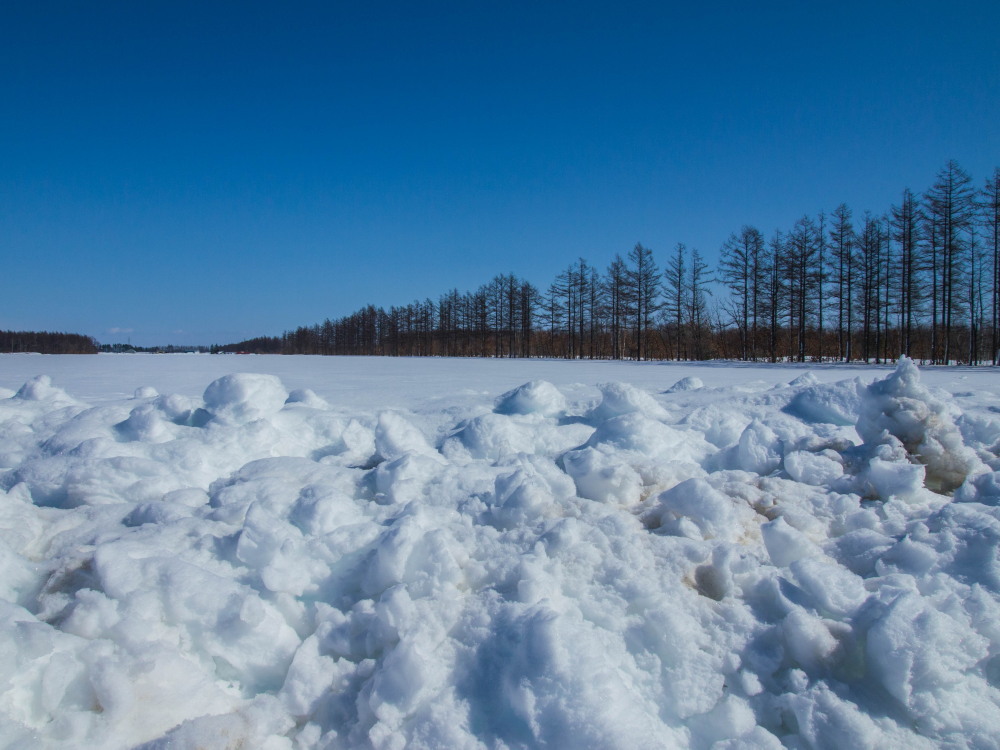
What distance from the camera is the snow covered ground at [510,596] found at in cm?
140

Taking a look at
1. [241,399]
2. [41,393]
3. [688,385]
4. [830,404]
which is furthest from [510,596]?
[41,393]

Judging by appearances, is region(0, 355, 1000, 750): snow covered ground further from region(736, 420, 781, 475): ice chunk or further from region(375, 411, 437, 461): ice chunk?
region(375, 411, 437, 461): ice chunk

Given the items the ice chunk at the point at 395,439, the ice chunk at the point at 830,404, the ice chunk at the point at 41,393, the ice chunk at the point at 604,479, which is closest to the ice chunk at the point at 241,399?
the ice chunk at the point at 395,439

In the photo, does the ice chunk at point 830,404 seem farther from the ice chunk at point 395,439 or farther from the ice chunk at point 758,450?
the ice chunk at point 395,439

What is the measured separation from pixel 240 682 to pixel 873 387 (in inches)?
137

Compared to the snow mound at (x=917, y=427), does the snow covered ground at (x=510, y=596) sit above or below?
below

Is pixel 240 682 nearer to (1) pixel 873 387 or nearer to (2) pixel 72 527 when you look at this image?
(2) pixel 72 527

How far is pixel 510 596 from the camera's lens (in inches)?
68.9

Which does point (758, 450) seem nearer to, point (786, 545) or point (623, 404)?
point (623, 404)

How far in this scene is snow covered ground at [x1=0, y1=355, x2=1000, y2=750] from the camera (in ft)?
4.60

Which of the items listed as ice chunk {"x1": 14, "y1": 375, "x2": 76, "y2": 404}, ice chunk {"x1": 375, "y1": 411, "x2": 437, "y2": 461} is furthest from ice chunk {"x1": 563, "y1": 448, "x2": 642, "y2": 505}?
ice chunk {"x1": 14, "y1": 375, "x2": 76, "y2": 404}

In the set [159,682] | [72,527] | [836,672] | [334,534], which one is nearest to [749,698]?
[836,672]

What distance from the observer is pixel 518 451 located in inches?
127

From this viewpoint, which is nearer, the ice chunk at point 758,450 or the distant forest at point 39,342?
the ice chunk at point 758,450
